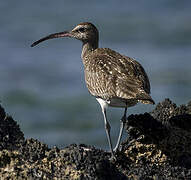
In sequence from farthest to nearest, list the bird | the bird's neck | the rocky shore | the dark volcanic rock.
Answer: the bird's neck → the bird → the dark volcanic rock → the rocky shore

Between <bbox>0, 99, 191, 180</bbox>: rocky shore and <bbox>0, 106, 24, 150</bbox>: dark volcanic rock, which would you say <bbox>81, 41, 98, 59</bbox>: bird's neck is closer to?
<bbox>0, 99, 191, 180</bbox>: rocky shore

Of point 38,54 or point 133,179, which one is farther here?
point 38,54

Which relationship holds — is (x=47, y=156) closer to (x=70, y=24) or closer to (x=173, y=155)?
(x=173, y=155)

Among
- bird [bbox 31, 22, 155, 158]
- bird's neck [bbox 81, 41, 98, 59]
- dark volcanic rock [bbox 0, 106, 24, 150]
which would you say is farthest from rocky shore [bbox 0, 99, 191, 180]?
bird's neck [bbox 81, 41, 98, 59]

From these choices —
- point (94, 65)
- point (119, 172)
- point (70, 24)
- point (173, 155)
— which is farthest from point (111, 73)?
point (70, 24)

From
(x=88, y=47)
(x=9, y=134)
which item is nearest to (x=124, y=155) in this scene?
(x=9, y=134)

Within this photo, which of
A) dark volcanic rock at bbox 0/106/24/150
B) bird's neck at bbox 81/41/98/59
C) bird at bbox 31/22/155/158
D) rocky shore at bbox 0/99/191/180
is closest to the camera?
rocky shore at bbox 0/99/191/180

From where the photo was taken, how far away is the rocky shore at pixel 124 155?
7230 millimetres

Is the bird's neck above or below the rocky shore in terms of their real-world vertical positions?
above

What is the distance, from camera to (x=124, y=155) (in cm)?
855

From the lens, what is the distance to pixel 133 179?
24.9 feet

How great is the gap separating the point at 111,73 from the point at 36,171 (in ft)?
11.7

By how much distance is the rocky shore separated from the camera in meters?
7.23

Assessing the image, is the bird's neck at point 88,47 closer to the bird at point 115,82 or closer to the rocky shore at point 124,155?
the bird at point 115,82
